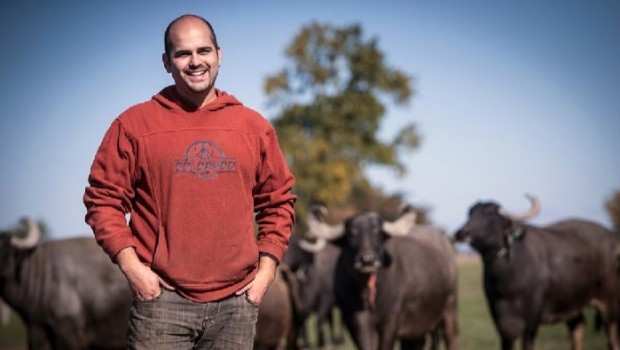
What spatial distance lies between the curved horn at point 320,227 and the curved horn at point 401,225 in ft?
1.97

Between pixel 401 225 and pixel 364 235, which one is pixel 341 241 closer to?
pixel 364 235

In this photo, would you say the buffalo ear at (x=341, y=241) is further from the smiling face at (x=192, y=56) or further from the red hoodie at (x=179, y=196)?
the smiling face at (x=192, y=56)

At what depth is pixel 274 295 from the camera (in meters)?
10.0

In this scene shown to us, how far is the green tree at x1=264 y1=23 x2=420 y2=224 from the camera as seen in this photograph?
3788 cm

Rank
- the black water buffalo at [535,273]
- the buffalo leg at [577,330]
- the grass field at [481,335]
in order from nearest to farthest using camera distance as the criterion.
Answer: the black water buffalo at [535,273] < the buffalo leg at [577,330] < the grass field at [481,335]

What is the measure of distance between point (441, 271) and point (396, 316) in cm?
164

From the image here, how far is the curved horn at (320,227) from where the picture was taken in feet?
33.4

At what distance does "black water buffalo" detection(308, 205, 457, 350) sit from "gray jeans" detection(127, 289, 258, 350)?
5688 millimetres

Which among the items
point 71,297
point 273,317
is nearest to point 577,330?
point 273,317

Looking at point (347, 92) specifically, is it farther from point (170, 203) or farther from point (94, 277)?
point (170, 203)

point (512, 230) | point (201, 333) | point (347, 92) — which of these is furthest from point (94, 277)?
point (347, 92)

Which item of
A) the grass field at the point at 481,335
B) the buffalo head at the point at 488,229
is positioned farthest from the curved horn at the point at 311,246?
the buffalo head at the point at 488,229

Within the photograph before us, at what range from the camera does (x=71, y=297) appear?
974 cm

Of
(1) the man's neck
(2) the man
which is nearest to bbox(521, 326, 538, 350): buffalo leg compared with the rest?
(2) the man
